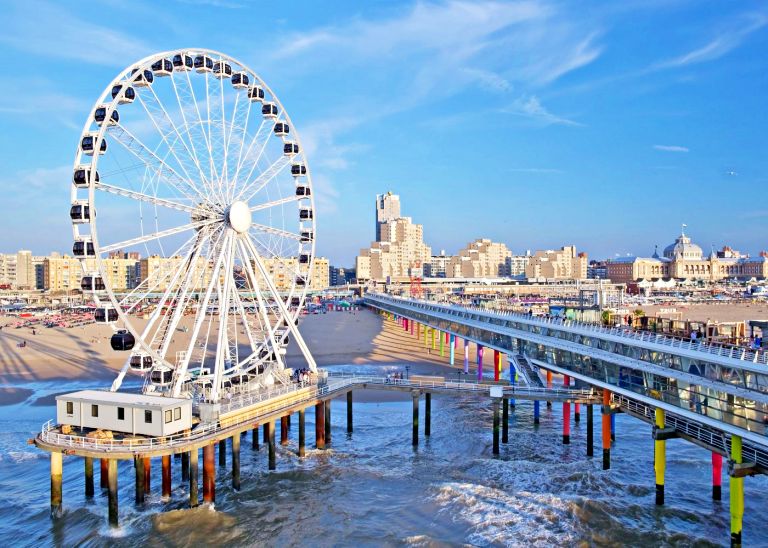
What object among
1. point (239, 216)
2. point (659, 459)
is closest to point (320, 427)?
point (239, 216)

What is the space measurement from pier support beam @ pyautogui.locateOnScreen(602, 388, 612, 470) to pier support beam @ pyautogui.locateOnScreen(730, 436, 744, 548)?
9.14 m

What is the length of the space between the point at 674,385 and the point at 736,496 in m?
5.03

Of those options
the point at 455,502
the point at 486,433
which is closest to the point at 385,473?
the point at 455,502

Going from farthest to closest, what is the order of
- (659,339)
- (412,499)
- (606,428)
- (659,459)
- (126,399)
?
(606,428) → (659,339) → (412,499) → (126,399) → (659,459)

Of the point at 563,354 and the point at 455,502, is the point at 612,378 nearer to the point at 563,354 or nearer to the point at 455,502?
the point at 563,354

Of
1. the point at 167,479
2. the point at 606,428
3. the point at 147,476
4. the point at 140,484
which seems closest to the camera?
the point at 140,484

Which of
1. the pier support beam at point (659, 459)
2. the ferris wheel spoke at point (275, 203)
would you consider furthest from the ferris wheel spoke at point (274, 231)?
the pier support beam at point (659, 459)

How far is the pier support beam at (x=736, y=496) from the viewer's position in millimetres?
22859

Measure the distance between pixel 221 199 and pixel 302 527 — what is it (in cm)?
1768

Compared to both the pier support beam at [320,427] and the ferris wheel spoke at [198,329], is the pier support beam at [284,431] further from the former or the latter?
the ferris wheel spoke at [198,329]

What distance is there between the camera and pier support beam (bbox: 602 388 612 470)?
3225 cm

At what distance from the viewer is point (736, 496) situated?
22969mm

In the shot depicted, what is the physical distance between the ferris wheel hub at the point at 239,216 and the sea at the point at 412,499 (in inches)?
496

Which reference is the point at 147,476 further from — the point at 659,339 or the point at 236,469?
the point at 659,339
